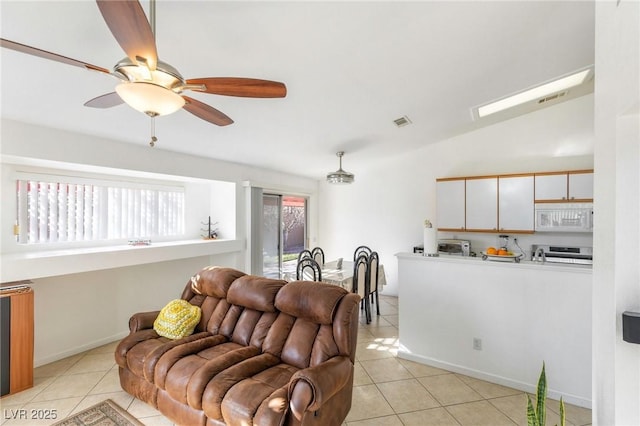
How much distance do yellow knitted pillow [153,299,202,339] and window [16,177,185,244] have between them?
173cm

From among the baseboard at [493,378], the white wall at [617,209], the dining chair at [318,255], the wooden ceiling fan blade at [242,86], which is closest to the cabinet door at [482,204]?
the baseboard at [493,378]

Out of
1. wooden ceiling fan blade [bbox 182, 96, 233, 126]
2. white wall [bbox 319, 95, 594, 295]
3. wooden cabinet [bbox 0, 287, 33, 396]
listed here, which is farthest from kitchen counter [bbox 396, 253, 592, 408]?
wooden cabinet [bbox 0, 287, 33, 396]

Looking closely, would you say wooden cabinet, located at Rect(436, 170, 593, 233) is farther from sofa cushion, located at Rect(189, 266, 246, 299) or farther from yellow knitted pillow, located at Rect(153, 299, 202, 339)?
yellow knitted pillow, located at Rect(153, 299, 202, 339)

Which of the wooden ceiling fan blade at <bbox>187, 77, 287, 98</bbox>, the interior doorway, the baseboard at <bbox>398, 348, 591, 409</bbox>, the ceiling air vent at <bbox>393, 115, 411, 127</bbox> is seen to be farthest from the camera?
the interior doorway

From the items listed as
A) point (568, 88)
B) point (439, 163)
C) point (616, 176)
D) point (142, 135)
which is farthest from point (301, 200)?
point (616, 176)

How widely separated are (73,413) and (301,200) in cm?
478

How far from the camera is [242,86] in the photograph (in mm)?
1574

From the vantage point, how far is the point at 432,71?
257 centimetres

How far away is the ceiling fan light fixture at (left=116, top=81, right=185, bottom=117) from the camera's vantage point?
1.33 m

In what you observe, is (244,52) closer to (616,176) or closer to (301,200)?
(616,176)

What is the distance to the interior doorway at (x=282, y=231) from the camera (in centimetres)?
539

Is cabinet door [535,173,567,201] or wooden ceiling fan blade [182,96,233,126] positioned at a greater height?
wooden ceiling fan blade [182,96,233,126]

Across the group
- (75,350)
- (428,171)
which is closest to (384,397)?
(75,350)

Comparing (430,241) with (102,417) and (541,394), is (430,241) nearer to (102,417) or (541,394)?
(541,394)
